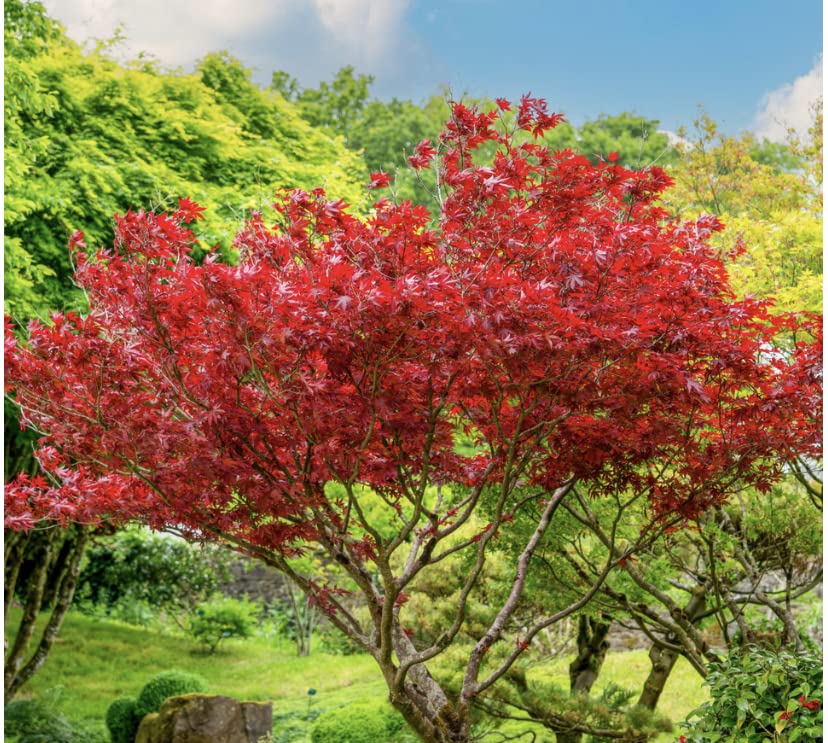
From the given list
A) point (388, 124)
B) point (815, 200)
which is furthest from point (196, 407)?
point (388, 124)

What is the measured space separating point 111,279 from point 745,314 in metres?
2.65

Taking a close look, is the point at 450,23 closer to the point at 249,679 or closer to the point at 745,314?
the point at 249,679

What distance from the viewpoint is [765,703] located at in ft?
12.7

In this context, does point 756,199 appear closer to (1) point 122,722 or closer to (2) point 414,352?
(2) point 414,352

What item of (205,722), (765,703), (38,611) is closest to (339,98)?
(38,611)

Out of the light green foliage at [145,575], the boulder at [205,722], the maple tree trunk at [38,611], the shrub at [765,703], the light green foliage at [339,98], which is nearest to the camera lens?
the shrub at [765,703]

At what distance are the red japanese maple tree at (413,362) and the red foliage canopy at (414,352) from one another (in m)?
0.01

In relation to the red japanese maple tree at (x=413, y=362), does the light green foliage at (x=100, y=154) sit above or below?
above

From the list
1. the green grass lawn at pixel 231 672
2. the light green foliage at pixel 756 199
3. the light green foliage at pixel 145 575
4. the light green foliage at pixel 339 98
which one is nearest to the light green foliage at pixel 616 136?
the light green foliage at pixel 339 98

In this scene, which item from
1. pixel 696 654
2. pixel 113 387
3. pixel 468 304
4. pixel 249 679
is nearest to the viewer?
pixel 468 304

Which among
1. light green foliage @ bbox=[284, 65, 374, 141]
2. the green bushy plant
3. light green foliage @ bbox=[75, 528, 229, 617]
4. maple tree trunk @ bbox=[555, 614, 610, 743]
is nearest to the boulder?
the green bushy plant

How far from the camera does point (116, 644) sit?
11328 mm

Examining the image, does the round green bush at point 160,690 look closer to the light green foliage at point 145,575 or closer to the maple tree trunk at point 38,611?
the maple tree trunk at point 38,611

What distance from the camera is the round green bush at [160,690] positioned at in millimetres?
8094
